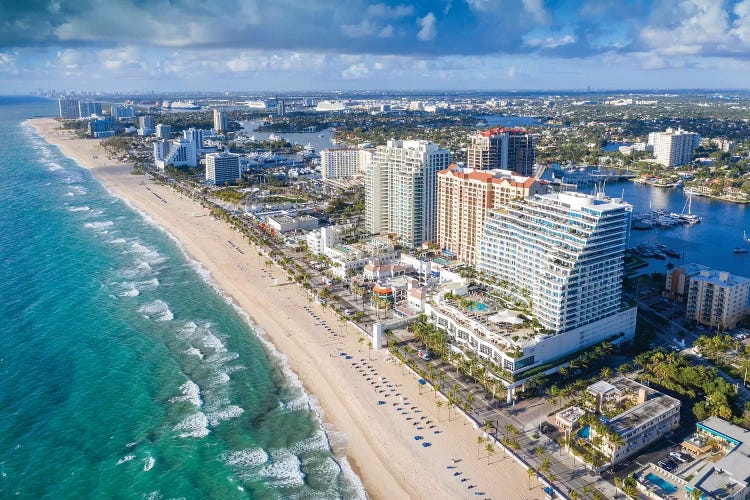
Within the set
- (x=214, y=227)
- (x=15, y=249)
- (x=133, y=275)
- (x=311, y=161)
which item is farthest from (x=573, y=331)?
(x=311, y=161)

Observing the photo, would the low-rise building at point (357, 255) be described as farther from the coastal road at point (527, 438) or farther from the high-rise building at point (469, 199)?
the coastal road at point (527, 438)

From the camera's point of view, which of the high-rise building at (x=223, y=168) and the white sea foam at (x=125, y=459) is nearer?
the white sea foam at (x=125, y=459)

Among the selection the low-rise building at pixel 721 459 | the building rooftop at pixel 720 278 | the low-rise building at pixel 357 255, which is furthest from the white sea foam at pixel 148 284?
the building rooftop at pixel 720 278

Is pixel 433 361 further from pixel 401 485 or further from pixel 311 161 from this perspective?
pixel 311 161

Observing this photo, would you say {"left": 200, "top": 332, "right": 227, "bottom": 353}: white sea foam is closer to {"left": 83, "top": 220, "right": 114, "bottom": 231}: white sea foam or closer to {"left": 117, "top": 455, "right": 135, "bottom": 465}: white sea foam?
{"left": 117, "top": 455, "right": 135, "bottom": 465}: white sea foam

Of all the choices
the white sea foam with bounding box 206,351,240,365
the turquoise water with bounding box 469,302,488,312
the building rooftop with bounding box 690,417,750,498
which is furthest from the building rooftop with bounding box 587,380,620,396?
the white sea foam with bounding box 206,351,240,365

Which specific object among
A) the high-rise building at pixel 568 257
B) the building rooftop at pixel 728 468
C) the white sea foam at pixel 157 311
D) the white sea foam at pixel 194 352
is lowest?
the white sea foam at pixel 194 352
